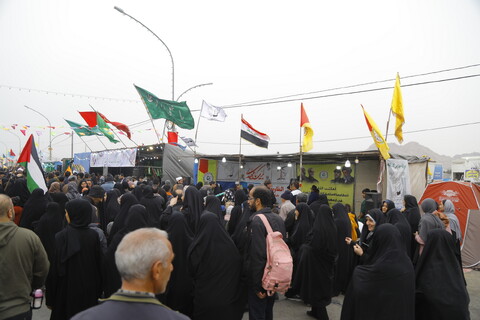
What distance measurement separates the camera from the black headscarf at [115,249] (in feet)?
11.3

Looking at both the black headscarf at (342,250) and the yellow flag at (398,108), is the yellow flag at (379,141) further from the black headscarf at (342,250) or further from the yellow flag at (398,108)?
the black headscarf at (342,250)

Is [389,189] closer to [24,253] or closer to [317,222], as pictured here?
[317,222]

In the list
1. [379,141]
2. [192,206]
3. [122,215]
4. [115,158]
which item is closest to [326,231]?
[192,206]

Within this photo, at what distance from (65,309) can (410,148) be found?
528 ft

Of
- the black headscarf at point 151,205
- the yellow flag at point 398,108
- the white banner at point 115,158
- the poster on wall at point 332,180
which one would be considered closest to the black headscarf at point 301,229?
the black headscarf at point 151,205

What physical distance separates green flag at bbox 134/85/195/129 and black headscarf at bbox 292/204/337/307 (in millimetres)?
8467

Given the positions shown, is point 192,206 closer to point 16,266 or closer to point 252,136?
point 16,266

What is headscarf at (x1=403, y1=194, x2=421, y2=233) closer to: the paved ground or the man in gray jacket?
the paved ground

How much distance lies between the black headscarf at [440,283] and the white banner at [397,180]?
6.86 metres

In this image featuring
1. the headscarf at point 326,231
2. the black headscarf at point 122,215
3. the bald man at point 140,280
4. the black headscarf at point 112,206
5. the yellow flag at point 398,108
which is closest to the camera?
the bald man at point 140,280

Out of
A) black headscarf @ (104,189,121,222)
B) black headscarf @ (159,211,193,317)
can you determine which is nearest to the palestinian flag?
black headscarf @ (104,189,121,222)

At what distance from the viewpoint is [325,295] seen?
458 cm

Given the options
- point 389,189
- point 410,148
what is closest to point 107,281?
point 389,189

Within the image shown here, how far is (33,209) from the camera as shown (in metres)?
5.04
